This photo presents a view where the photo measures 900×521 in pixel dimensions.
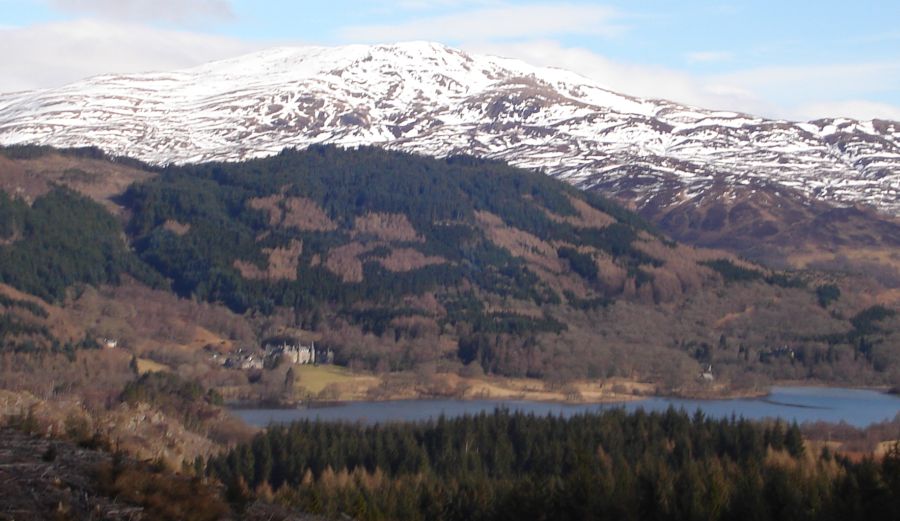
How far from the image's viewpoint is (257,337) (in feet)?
493

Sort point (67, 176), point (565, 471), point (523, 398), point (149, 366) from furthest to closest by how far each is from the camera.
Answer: point (67, 176)
point (523, 398)
point (149, 366)
point (565, 471)

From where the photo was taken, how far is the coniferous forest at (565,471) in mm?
47531

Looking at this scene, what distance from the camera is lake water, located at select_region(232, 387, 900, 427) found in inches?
4382

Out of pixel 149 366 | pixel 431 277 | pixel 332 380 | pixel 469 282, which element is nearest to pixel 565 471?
pixel 149 366

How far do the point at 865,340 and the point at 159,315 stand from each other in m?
68.4

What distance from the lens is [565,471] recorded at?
3034 inches

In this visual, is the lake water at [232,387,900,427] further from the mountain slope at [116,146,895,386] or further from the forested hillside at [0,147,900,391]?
the mountain slope at [116,146,895,386]

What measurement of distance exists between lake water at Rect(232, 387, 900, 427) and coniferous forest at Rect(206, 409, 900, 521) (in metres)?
19.0

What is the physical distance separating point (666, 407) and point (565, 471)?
45.4 m

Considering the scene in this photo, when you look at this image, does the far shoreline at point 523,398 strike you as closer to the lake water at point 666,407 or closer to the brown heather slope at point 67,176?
the lake water at point 666,407

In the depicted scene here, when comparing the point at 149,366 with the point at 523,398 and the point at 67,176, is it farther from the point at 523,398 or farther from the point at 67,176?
the point at 67,176

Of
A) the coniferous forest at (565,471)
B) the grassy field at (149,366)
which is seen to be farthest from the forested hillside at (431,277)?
the coniferous forest at (565,471)

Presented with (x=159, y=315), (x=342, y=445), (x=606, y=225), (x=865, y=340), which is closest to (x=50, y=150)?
(x=159, y=315)

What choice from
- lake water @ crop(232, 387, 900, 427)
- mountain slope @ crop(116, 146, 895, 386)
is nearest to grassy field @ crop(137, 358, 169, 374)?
lake water @ crop(232, 387, 900, 427)
